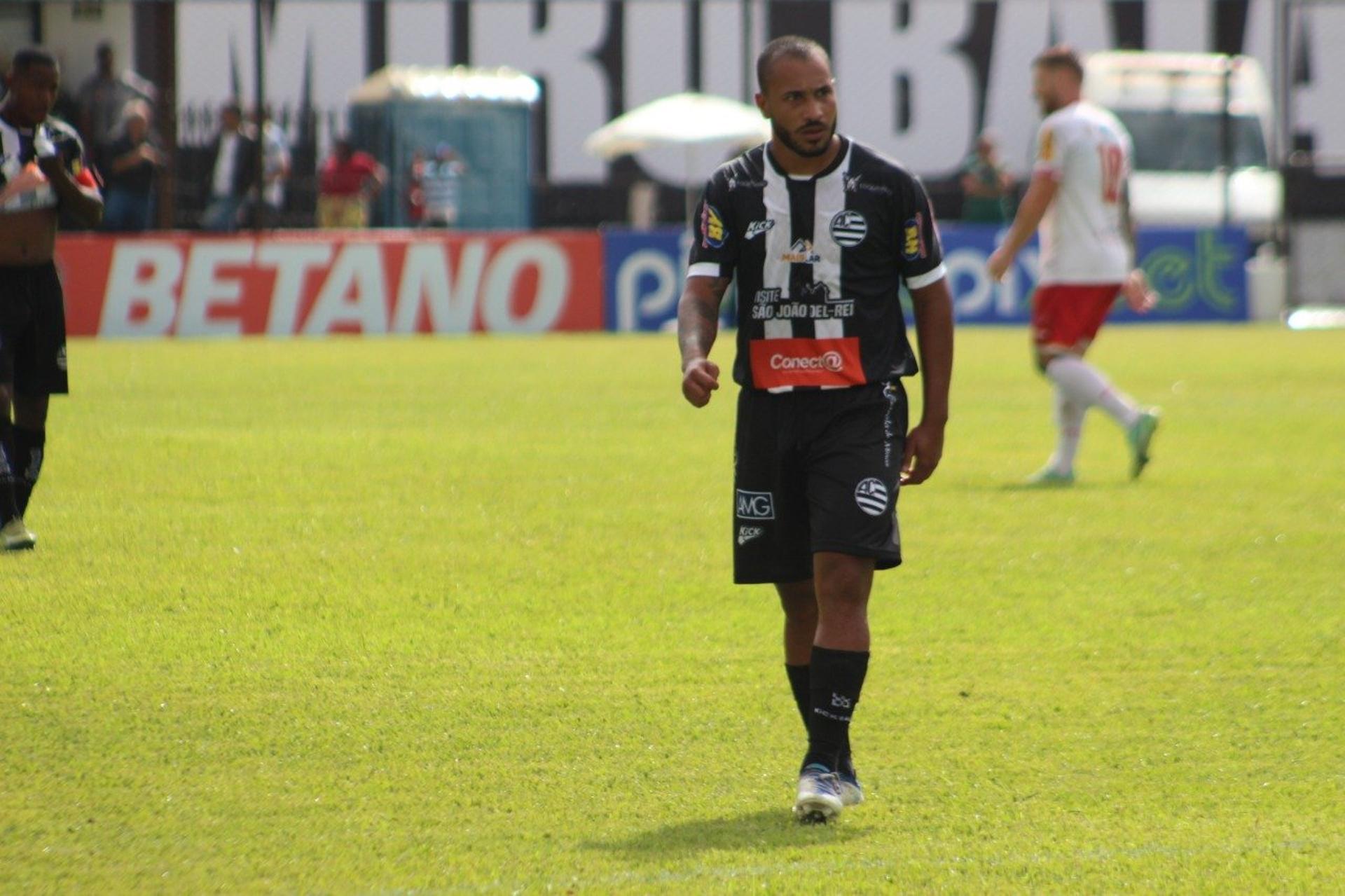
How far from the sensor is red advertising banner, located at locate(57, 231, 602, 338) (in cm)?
2114

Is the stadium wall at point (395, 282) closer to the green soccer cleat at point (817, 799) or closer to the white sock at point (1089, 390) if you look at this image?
the white sock at point (1089, 390)

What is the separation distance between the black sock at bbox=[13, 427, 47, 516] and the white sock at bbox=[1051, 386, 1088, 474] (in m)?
5.03

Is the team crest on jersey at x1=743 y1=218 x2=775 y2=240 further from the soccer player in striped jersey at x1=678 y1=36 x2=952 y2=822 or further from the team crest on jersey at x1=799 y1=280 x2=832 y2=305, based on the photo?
Answer: the team crest on jersey at x1=799 y1=280 x2=832 y2=305

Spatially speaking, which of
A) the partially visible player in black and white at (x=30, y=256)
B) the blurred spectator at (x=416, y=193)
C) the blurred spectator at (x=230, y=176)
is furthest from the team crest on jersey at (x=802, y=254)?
the blurred spectator at (x=416, y=193)

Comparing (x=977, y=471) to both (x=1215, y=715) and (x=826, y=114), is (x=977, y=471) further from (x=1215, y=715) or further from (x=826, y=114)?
(x=826, y=114)

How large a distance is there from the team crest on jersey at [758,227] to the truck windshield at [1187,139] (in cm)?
2481

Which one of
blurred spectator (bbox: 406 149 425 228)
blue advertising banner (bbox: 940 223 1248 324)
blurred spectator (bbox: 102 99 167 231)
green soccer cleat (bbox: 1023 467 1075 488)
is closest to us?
green soccer cleat (bbox: 1023 467 1075 488)

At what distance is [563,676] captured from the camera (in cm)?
624

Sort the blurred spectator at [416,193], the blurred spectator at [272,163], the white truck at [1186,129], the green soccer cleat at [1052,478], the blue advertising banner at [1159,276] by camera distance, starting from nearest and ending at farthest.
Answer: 1. the green soccer cleat at [1052,478]
2. the blurred spectator at [272,163]
3. the blue advertising banner at [1159,276]
4. the blurred spectator at [416,193]
5. the white truck at [1186,129]

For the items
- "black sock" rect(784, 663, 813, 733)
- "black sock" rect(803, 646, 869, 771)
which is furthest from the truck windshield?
"black sock" rect(803, 646, 869, 771)

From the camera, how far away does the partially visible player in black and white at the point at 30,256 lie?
26.5ft

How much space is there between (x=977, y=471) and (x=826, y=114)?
670 cm

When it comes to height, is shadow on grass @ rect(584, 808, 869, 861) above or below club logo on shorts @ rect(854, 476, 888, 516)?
below

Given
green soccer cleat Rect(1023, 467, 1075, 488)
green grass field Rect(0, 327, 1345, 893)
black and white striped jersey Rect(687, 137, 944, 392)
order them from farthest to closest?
1. green soccer cleat Rect(1023, 467, 1075, 488)
2. black and white striped jersey Rect(687, 137, 944, 392)
3. green grass field Rect(0, 327, 1345, 893)
